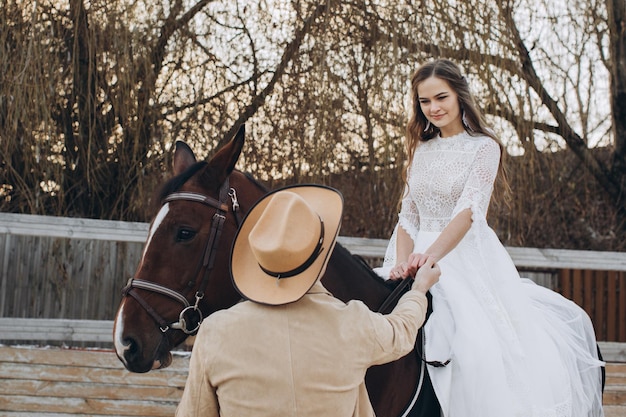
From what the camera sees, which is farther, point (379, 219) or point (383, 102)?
point (379, 219)

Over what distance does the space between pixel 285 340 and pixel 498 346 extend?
936mm

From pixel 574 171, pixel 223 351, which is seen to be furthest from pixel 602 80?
pixel 223 351

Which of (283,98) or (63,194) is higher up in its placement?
(283,98)

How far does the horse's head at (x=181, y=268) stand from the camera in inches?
74.8

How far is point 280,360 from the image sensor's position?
1499 millimetres

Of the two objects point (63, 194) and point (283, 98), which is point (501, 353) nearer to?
point (283, 98)

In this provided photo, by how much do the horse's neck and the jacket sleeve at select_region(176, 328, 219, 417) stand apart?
25.6 inches

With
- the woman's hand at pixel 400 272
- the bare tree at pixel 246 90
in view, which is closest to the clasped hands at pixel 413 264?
the woman's hand at pixel 400 272

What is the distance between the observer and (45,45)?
188 inches

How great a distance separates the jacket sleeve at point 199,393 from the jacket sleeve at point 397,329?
420 millimetres

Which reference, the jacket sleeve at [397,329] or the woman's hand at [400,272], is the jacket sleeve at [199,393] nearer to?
the jacket sleeve at [397,329]

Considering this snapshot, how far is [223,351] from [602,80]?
19.0ft

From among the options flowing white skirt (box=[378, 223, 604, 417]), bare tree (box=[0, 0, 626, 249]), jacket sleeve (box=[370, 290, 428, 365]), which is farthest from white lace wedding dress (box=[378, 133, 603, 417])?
bare tree (box=[0, 0, 626, 249])

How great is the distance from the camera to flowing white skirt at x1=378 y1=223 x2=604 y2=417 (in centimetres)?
208
